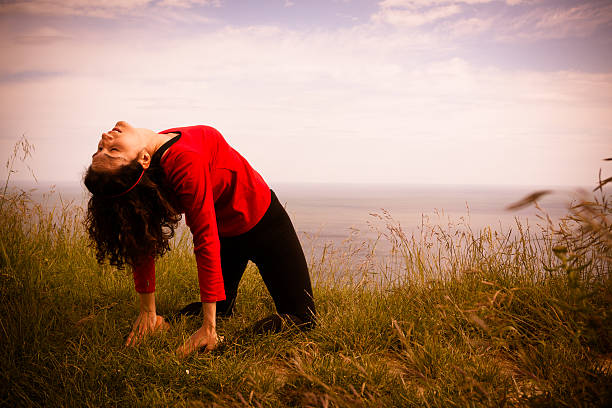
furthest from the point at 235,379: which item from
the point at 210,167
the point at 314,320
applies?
the point at 210,167

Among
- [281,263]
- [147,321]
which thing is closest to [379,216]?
[281,263]

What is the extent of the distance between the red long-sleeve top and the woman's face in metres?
0.15

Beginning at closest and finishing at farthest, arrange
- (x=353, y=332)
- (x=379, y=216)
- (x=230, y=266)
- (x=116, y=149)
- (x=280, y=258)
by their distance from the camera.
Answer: (x=116, y=149), (x=353, y=332), (x=280, y=258), (x=230, y=266), (x=379, y=216)

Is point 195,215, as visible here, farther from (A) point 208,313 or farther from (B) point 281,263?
(B) point 281,263

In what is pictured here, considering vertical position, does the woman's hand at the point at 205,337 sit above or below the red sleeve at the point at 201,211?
below

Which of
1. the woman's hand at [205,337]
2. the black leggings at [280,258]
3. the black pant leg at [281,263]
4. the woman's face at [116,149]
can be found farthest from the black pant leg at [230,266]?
the woman's face at [116,149]

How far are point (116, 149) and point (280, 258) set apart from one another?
3.64 feet

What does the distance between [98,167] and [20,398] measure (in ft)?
3.58

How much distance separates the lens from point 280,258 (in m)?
2.54

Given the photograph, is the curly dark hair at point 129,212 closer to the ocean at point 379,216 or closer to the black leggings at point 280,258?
the black leggings at point 280,258

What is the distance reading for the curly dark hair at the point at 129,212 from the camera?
2.02 m

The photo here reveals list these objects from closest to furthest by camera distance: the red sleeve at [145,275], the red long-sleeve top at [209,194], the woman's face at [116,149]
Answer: the woman's face at [116,149]
the red long-sleeve top at [209,194]
the red sleeve at [145,275]

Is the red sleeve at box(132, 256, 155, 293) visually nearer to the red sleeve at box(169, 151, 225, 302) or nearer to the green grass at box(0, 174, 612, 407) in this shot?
the green grass at box(0, 174, 612, 407)

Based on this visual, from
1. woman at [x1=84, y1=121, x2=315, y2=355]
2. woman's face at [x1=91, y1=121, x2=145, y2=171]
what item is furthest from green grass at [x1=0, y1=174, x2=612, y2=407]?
woman's face at [x1=91, y1=121, x2=145, y2=171]
